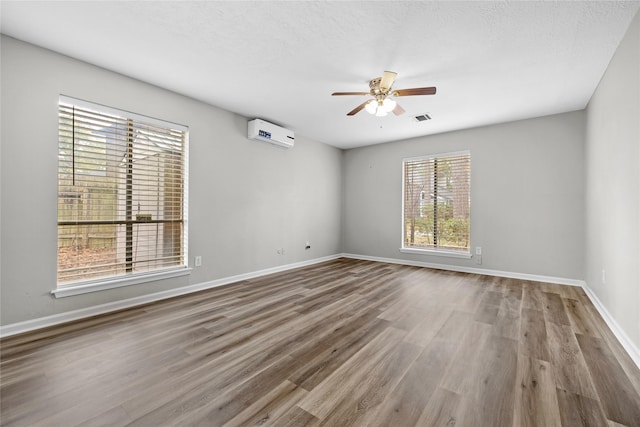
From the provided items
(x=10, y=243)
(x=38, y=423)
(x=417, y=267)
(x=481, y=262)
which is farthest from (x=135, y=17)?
(x=481, y=262)

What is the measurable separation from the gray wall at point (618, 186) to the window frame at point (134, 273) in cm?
440

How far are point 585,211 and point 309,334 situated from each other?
4247 millimetres

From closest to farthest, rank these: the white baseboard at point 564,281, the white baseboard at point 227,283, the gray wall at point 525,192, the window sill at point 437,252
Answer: the white baseboard at point 564,281 → the white baseboard at point 227,283 → the gray wall at point 525,192 → the window sill at point 437,252

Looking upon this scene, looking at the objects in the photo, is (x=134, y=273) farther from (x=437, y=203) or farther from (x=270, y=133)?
(x=437, y=203)

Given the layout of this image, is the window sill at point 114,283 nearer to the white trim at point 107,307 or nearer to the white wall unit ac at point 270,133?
the white trim at point 107,307

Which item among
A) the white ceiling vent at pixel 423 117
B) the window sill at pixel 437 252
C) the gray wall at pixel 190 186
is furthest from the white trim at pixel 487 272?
the white ceiling vent at pixel 423 117

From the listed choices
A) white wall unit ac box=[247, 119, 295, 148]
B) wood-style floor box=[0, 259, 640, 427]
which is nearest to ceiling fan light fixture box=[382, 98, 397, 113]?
white wall unit ac box=[247, 119, 295, 148]

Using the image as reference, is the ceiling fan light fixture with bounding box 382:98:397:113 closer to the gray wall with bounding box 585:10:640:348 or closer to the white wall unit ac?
the gray wall with bounding box 585:10:640:348

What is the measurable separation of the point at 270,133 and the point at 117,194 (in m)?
2.29

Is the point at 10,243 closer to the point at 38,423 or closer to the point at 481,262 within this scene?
the point at 38,423

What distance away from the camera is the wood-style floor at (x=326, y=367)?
143 centimetres

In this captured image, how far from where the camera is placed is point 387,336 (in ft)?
7.66

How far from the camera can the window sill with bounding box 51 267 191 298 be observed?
102 inches

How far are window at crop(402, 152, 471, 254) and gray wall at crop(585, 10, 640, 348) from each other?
1.74 meters
